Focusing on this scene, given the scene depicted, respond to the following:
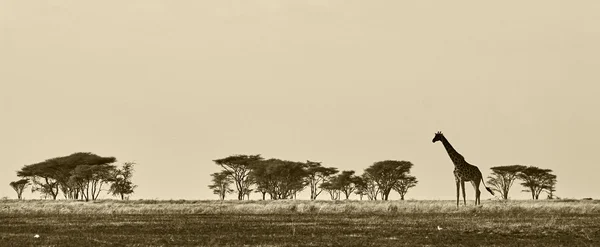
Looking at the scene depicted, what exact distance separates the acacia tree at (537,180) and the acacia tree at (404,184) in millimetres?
12604

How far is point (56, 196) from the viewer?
102938 millimetres

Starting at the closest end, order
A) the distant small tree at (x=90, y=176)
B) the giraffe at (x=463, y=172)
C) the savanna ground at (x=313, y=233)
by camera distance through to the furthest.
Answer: the savanna ground at (x=313, y=233) → the giraffe at (x=463, y=172) → the distant small tree at (x=90, y=176)

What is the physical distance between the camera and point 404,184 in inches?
4149

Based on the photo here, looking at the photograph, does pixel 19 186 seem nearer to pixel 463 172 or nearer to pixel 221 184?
pixel 221 184

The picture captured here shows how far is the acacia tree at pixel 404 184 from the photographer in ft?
343

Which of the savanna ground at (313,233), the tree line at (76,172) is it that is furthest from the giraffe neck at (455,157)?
the tree line at (76,172)

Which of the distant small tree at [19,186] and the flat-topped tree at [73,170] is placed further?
the distant small tree at [19,186]

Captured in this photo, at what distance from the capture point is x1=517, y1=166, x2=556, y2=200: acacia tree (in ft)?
335

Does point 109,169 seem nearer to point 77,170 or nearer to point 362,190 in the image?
point 77,170

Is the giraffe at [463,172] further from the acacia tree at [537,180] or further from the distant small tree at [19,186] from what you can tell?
the distant small tree at [19,186]

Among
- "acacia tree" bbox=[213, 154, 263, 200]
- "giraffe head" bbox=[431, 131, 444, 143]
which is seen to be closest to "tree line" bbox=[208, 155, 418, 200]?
"acacia tree" bbox=[213, 154, 263, 200]

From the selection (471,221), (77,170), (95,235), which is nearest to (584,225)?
(471,221)

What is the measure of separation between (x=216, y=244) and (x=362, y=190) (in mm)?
86393

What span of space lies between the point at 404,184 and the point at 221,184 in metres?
23.2
